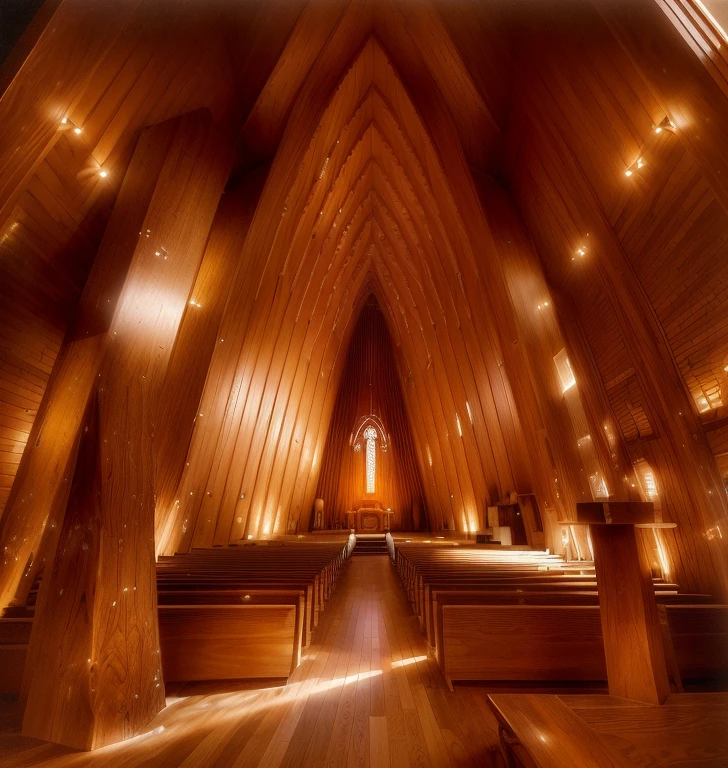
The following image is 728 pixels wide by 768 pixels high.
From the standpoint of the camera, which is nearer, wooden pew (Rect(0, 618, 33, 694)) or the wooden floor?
the wooden floor

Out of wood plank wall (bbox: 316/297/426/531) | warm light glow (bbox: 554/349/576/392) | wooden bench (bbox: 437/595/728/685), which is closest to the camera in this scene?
wooden bench (bbox: 437/595/728/685)

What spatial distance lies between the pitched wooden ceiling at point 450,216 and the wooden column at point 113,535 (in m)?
0.87

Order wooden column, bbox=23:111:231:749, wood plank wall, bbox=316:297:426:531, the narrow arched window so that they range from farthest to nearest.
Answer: the narrow arched window, wood plank wall, bbox=316:297:426:531, wooden column, bbox=23:111:231:749

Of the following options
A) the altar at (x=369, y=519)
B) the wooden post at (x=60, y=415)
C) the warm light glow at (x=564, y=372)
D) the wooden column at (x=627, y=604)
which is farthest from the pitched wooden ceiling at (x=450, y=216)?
the altar at (x=369, y=519)

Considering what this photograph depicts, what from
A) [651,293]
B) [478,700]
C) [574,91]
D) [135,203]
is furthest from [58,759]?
[574,91]

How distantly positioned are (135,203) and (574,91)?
4.28 m

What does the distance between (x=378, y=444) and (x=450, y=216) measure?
9830mm

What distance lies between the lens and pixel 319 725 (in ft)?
6.46

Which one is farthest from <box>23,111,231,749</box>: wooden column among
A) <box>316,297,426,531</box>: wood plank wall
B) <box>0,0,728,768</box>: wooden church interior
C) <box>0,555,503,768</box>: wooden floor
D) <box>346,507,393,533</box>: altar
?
<box>316,297,426,531</box>: wood plank wall

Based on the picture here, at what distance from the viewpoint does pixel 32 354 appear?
4129 mm

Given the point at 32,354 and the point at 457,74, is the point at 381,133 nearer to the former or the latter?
the point at 457,74

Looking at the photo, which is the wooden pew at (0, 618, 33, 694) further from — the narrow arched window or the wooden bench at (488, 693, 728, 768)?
the narrow arched window

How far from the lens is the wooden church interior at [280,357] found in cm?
188

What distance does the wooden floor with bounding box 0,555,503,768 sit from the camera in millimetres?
1691
